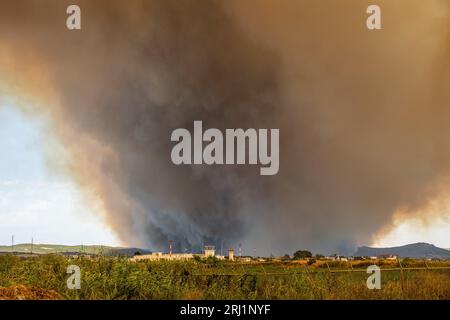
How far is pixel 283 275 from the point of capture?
2280 cm

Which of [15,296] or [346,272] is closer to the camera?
[15,296]

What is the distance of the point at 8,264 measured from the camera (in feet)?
135

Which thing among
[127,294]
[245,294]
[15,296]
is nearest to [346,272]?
[245,294]

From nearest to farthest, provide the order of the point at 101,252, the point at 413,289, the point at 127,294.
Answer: the point at 127,294, the point at 413,289, the point at 101,252
